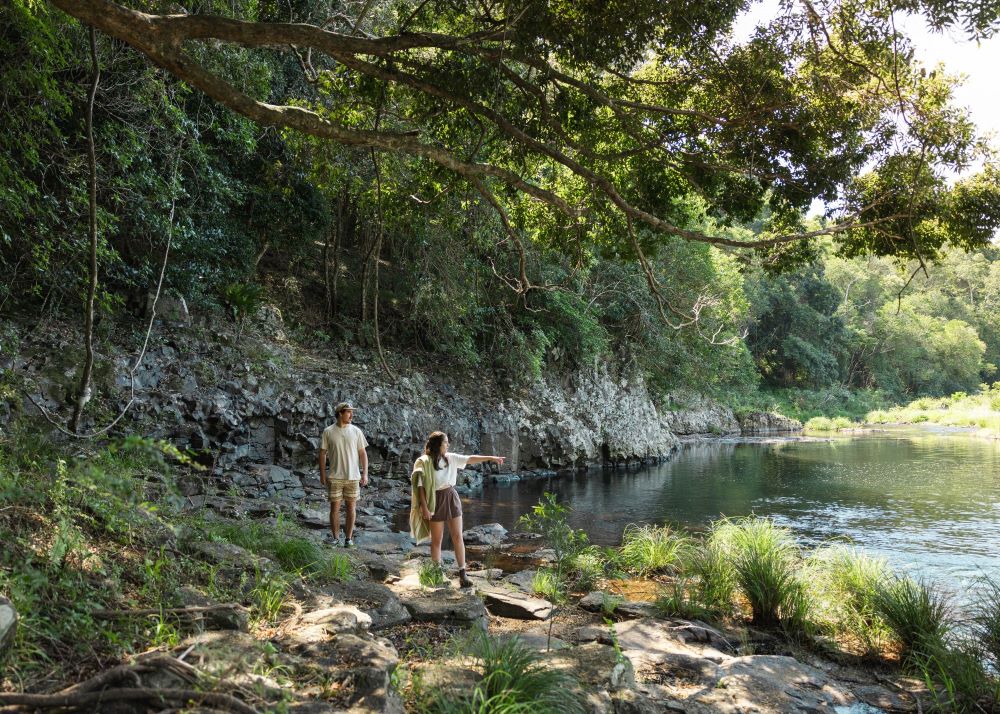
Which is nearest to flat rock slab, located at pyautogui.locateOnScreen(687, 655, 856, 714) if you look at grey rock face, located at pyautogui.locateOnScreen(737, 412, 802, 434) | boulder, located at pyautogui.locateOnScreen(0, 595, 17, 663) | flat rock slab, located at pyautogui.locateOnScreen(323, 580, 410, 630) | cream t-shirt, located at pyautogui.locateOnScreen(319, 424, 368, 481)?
flat rock slab, located at pyautogui.locateOnScreen(323, 580, 410, 630)

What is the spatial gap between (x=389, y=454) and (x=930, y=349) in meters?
54.2

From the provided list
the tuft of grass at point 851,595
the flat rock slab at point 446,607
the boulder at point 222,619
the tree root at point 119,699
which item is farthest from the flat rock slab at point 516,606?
the tree root at point 119,699

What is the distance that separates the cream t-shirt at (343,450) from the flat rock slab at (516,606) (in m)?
2.42

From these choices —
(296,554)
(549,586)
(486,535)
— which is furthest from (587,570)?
(296,554)

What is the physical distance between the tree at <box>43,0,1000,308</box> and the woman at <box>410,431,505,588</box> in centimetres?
216

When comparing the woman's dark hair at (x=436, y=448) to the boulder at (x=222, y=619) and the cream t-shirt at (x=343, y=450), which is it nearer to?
the cream t-shirt at (x=343, y=450)

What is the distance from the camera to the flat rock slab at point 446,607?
5.31 meters

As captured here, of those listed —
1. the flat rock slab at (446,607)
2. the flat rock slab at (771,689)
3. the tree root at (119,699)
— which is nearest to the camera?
the tree root at (119,699)

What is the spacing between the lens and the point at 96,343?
10.5 m

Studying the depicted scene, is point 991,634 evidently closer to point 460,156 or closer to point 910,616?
point 910,616

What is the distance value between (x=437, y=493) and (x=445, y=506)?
17 centimetres

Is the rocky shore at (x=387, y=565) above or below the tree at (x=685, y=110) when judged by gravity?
below

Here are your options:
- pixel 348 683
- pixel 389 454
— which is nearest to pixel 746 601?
pixel 348 683

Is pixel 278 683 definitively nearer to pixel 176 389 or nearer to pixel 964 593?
pixel 964 593
